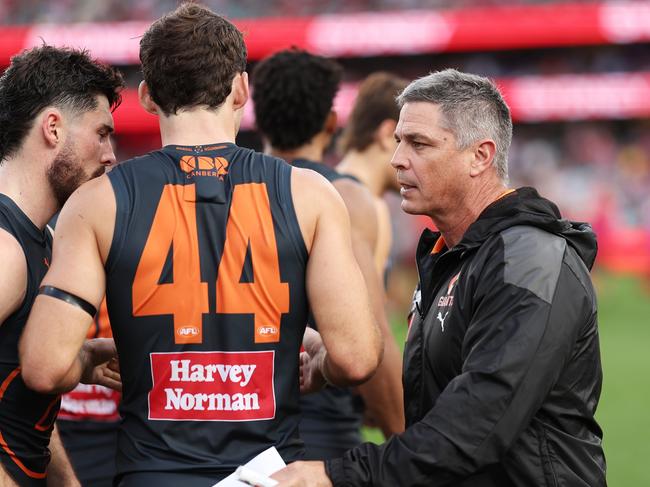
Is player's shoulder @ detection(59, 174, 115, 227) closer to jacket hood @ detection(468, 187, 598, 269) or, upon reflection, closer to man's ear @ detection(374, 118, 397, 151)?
jacket hood @ detection(468, 187, 598, 269)

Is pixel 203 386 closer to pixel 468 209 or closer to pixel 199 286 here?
pixel 199 286

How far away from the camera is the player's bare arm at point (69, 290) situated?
8.33ft

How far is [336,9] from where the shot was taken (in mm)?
27250

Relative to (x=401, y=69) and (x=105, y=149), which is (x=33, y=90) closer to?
(x=105, y=149)

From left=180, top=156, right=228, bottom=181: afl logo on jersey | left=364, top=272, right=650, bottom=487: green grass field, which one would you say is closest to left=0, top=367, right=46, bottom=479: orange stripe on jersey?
left=180, top=156, right=228, bottom=181: afl logo on jersey

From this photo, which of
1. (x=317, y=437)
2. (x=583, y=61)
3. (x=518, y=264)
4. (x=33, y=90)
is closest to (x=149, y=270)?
(x=33, y=90)

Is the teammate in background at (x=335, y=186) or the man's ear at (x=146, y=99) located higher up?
the man's ear at (x=146, y=99)

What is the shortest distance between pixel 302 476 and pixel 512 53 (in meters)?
26.1

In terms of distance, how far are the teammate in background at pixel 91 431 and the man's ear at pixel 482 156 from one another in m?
1.91

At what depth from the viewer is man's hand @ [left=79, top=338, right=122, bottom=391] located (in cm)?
286

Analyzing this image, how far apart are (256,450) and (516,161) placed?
24166mm

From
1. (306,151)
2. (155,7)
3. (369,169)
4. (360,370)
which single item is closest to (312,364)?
(360,370)

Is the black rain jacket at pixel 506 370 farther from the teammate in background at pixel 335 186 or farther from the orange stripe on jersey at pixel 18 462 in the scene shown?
the teammate in background at pixel 335 186

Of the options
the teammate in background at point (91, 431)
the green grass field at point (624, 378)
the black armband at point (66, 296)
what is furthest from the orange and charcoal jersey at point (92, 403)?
the green grass field at point (624, 378)
